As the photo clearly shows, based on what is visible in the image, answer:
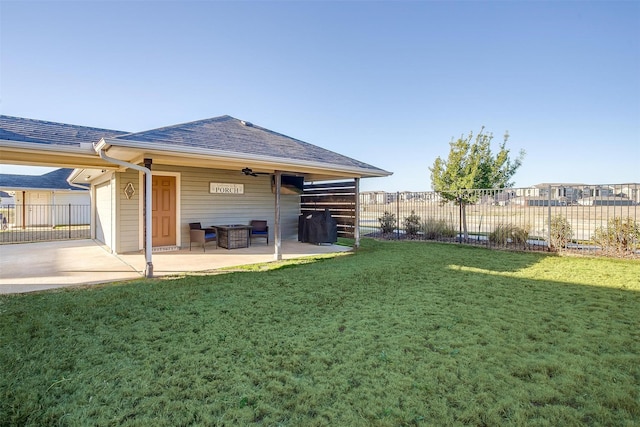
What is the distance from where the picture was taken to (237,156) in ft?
20.1

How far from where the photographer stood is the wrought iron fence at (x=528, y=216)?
774cm

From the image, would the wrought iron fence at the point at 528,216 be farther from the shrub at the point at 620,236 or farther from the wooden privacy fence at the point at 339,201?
the wooden privacy fence at the point at 339,201

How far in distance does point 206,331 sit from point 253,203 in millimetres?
7262

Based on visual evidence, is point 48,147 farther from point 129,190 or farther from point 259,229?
point 259,229

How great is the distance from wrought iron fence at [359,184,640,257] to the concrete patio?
387 cm

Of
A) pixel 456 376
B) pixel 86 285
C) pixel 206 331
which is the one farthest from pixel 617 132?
pixel 86 285

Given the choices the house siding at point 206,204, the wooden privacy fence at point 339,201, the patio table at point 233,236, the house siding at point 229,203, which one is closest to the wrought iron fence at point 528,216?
the wooden privacy fence at point 339,201

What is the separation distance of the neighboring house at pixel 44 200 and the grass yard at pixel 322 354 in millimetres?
18772

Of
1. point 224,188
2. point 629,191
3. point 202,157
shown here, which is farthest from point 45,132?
point 629,191

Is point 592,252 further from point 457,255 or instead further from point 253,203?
point 253,203

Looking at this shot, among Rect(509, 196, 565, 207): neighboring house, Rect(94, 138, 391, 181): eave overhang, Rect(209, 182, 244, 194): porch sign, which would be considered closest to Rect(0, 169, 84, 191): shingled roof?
Rect(209, 182, 244, 194): porch sign

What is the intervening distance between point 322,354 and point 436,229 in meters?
9.19

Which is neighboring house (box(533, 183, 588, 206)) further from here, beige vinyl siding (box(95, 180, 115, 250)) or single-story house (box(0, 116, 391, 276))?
beige vinyl siding (box(95, 180, 115, 250))

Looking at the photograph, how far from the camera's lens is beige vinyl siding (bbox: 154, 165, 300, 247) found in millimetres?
8906
